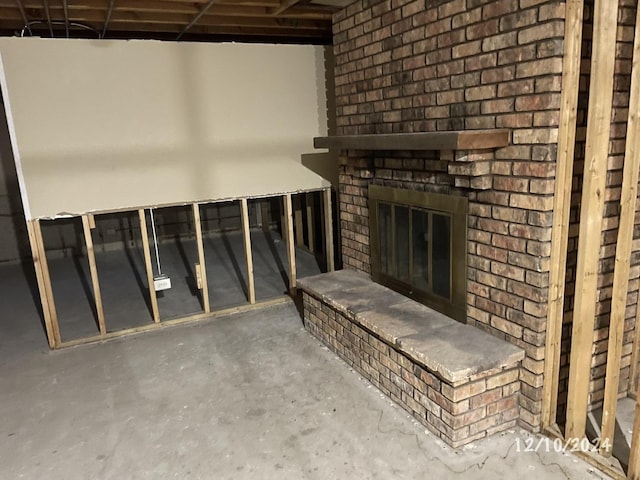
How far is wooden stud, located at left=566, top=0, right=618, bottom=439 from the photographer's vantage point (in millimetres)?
2191

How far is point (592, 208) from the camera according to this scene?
233cm

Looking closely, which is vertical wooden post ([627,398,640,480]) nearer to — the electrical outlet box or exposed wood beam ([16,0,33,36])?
the electrical outlet box

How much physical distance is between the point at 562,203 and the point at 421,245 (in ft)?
3.77

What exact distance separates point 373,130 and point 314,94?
120cm

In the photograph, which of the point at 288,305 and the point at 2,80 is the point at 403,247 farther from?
the point at 2,80

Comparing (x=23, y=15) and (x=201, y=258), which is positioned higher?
(x=23, y=15)

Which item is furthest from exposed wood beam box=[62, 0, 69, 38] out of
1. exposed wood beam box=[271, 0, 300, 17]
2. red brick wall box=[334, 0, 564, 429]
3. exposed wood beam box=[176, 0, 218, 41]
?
red brick wall box=[334, 0, 564, 429]

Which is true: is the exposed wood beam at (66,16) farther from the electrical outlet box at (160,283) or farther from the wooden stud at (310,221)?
the wooden stud at (310,221)

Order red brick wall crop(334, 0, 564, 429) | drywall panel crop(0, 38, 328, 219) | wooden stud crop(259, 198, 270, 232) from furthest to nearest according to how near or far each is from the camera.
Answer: wooden stud crop(259, 198, 270, 232)
drywall panel crop(0, 38, 328, 219)
red brick wall crop(334, 0, 564, 429)

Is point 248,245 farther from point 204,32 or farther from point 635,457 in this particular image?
point 635,457

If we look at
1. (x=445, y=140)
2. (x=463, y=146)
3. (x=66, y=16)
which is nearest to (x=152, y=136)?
(x=66, y=16)

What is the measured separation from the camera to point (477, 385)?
2.59 m

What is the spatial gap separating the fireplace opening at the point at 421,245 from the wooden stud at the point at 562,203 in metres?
0.60

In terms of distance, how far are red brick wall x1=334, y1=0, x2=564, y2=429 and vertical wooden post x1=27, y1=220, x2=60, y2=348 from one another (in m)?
2.87
